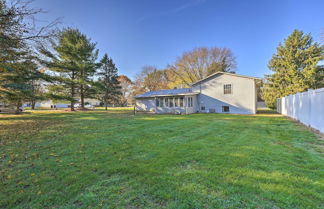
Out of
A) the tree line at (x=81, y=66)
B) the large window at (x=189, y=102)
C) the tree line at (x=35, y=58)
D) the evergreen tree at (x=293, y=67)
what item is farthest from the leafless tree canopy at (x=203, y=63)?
the tree line at (x=35, y=58)

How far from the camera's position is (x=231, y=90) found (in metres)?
16.8

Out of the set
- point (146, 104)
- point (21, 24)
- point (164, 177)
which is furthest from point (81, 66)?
point (164, 177)

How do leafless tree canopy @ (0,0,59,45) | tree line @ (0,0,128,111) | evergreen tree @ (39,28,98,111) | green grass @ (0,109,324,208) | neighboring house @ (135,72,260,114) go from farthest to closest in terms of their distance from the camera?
evergreen tree @ (39,28,98,111), neighboring house @ (135,72,260,114), tree line @ (0,0,128,111), leafless tree canopy @ (0,0,59,45), green grass @ (0,109,324,208)

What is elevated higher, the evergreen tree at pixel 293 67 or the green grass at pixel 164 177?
the evergreen tree at pixel 293 67

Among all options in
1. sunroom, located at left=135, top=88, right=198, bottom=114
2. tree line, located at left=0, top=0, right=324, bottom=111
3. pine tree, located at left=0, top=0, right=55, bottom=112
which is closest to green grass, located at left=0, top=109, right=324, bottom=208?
pine tree, located at left=0, top=0, right=55, bottom=112

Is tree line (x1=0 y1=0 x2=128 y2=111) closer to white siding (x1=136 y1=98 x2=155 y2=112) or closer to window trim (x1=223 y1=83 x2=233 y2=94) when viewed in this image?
white siding (x1=136 y1=98 x2=155 y2=112)

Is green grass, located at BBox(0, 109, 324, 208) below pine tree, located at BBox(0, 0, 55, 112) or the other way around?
below

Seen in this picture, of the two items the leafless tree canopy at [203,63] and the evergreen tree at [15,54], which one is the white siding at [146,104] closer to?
the evergreen tree at [15,54]

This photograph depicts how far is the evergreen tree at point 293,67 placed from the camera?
55.9ft

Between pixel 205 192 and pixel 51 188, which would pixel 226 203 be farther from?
pixel 51 188

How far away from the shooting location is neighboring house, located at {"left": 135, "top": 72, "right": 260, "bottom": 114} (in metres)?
16.0

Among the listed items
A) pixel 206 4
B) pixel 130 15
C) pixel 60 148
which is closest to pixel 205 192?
pixel 60 148

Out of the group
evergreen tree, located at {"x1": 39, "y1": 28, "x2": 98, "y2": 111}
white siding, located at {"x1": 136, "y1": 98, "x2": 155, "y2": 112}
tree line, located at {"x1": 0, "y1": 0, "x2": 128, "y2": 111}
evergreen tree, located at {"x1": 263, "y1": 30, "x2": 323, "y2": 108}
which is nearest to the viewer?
tree line, located at {"x1": 0, "y1": 0, "x2": 128, "y2": 111}

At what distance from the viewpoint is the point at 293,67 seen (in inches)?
703
